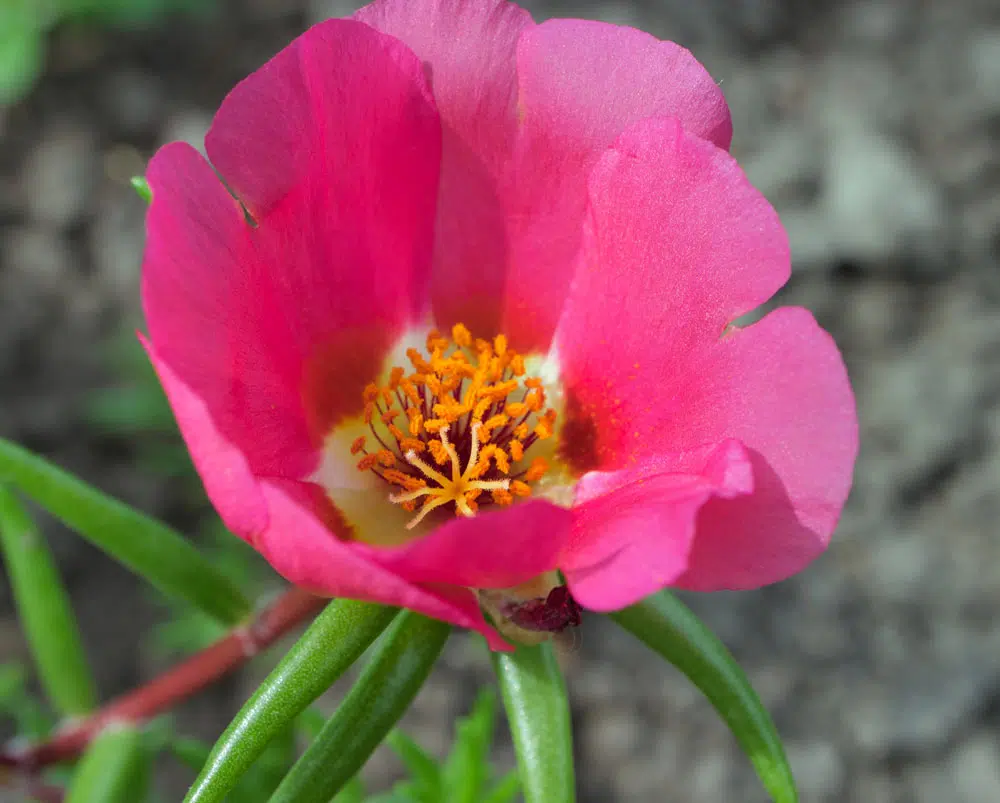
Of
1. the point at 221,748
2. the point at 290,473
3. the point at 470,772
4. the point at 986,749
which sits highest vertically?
the point at 290,473

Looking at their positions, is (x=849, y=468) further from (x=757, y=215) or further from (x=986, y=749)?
(x=986, y=749)

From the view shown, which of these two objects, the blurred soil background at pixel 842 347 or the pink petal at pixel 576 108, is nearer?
the pink petal at pixel 576 108

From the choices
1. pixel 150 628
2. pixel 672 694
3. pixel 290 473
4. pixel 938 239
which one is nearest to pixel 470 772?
pixel 290 473

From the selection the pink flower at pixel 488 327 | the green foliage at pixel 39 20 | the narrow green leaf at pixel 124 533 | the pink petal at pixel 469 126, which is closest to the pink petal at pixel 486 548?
the pink flower at pixel 488 327

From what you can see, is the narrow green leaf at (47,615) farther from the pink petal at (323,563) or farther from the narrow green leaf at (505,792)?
the pink petal at (323,563)

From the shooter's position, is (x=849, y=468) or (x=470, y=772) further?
(x=470, y=772)

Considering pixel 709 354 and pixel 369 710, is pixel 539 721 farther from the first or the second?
pixel 709 354

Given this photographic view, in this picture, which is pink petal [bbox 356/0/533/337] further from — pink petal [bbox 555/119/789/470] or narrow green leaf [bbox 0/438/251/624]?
narrow green leaf [bbox 0/438/251/624]
